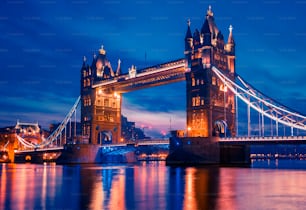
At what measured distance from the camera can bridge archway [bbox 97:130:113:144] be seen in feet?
328

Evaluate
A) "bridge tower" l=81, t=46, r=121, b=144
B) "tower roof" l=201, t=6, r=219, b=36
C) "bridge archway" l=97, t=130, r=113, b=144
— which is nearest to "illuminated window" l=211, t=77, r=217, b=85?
"tower roof" l=201, t=6, r=219, b=36

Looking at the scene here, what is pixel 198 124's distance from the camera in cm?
7188

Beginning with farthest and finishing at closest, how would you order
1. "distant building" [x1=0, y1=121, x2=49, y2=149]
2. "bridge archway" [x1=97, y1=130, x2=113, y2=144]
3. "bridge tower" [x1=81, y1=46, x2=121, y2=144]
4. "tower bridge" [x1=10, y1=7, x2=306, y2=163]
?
"distant building" [x1=0, y1=121, x2=49, y2=149], "bridge archway" [x1=97, y1=130, x2=113, y2=144], "bridge tower" [x1=81, y1=46, x2=121, y2=144], "tower bridge" [x1=10, y1=7, x2=306, y2=163]

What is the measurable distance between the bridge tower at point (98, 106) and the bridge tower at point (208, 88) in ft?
90.3

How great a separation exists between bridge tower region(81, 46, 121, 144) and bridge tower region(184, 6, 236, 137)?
27.5 m

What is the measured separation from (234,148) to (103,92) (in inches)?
1536

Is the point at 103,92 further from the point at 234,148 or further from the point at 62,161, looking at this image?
the point at 234,148

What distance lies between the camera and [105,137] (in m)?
105

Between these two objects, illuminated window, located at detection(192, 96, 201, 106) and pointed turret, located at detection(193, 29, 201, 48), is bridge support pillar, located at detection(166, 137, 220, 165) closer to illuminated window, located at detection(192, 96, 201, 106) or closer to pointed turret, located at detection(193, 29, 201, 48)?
illuminated window, located at detection(192, 96, 201, 106)

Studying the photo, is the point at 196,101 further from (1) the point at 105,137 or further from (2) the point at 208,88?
(1) the point at 105,137

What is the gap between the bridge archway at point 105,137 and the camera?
100 meters

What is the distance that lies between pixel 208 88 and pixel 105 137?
41081mm

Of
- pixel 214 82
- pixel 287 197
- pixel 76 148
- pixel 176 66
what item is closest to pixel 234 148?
pixel 214 82

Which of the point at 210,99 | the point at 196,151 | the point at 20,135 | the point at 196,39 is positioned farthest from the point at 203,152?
the point at 20,135
